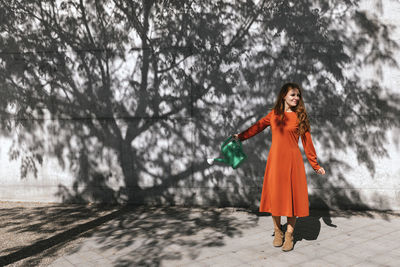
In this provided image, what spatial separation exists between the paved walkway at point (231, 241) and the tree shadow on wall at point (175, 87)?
0.85m

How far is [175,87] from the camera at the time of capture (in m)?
7.63

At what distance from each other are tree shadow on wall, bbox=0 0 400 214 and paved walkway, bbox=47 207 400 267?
0.85m

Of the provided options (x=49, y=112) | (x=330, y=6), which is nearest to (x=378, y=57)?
(x=330, y=6)

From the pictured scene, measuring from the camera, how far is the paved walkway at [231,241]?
4.80m

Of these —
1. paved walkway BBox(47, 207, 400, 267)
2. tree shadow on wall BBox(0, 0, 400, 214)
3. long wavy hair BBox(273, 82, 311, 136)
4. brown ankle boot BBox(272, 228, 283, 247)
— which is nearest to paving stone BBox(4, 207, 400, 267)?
paved walkway BBox(47, 207, 400, 267)

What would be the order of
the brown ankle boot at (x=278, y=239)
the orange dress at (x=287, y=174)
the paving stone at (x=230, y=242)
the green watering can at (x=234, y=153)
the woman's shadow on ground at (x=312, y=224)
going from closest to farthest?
the paving stone at (x=230, y=242)
the orange dress at (x=287, y=174)
the brown ankle boot at (x=278, y=239)
the woman's shadow on ground at (x=312, y=224)
the green watering can at (x=234, y=153)

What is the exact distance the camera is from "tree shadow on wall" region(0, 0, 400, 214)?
7.09 metres

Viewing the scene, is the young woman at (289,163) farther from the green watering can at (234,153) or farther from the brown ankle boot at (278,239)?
the green watering can at (234,153)

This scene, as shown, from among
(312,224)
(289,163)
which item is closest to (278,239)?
(289,163)

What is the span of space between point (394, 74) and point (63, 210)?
6395mm

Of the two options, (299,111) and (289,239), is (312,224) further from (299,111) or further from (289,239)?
(299,111)

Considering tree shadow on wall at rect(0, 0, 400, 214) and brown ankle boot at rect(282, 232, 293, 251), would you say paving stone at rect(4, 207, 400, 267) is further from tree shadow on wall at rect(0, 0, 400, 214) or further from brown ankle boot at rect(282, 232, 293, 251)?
tree shadow on wall at rect(0, 0, 400, 214)

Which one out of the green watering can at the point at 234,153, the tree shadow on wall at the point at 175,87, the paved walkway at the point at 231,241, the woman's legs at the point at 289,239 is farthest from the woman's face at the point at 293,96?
the tree shadow on wall at the point at 175,87

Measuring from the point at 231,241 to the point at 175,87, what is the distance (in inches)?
129
